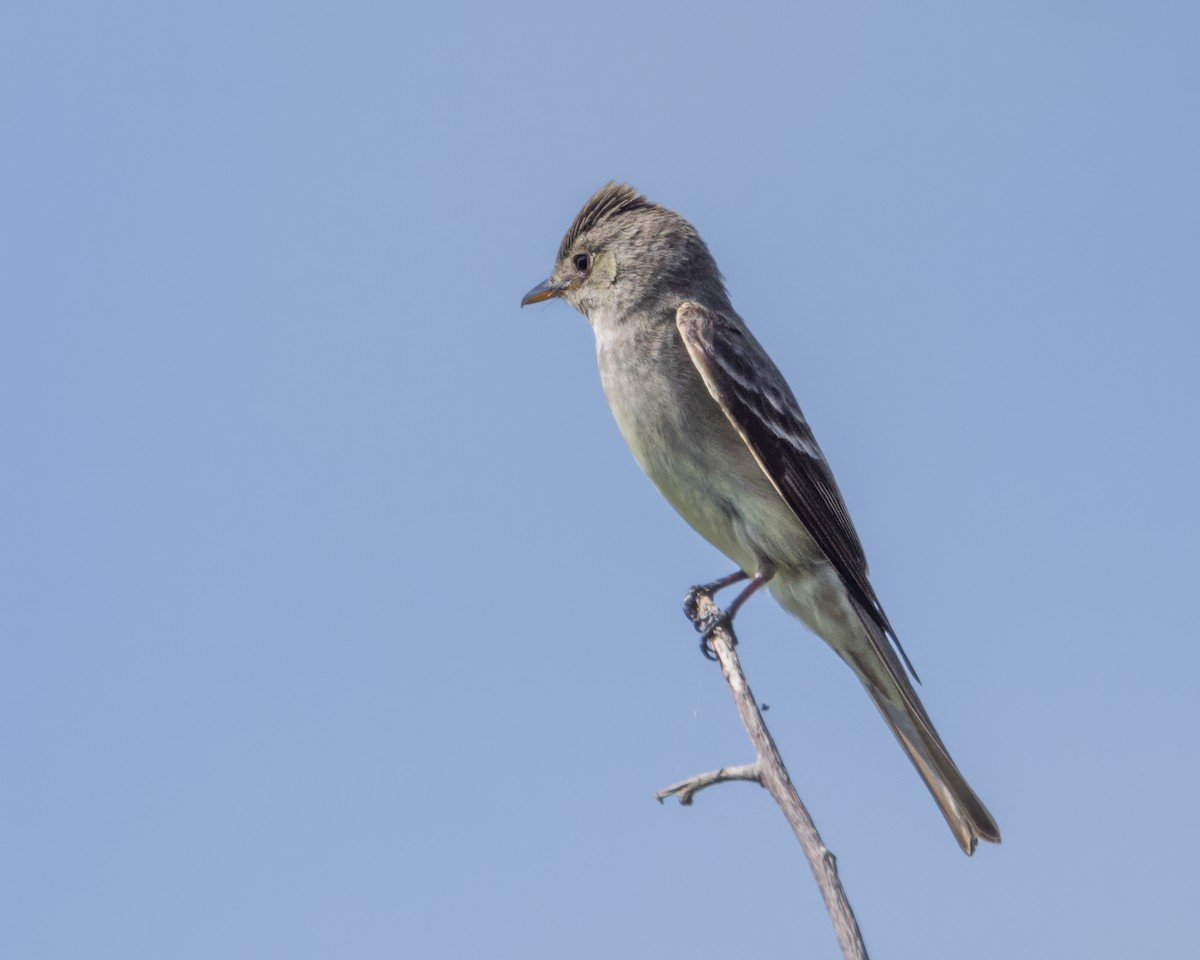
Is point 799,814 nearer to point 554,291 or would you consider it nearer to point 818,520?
point 818,520

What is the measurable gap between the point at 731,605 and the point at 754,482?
73 centimetres

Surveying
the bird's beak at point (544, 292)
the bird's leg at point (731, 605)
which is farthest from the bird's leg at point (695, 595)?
the bird's beak at point (544, 292)

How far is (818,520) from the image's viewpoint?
8273 mm

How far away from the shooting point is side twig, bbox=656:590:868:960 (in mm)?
4684

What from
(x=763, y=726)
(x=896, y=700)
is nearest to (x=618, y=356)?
(x=896, y=700)

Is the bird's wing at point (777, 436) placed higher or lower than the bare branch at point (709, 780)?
higher

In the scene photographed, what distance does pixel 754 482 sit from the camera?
8.20 metres

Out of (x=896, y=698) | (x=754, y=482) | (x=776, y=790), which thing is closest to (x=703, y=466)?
(x=754, y=482)

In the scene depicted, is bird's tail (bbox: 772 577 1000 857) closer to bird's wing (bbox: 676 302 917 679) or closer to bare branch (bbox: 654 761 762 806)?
A: bird's wing (bbox: 676 302 917 679)

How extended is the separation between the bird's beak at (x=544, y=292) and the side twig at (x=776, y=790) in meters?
3.06

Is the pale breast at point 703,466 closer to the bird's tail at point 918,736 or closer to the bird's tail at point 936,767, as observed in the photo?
the bird's tail at point 918,736

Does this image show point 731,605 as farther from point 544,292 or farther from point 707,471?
point 544,292

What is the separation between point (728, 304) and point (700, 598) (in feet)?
7.18

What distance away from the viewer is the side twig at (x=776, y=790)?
4684 millimetres
